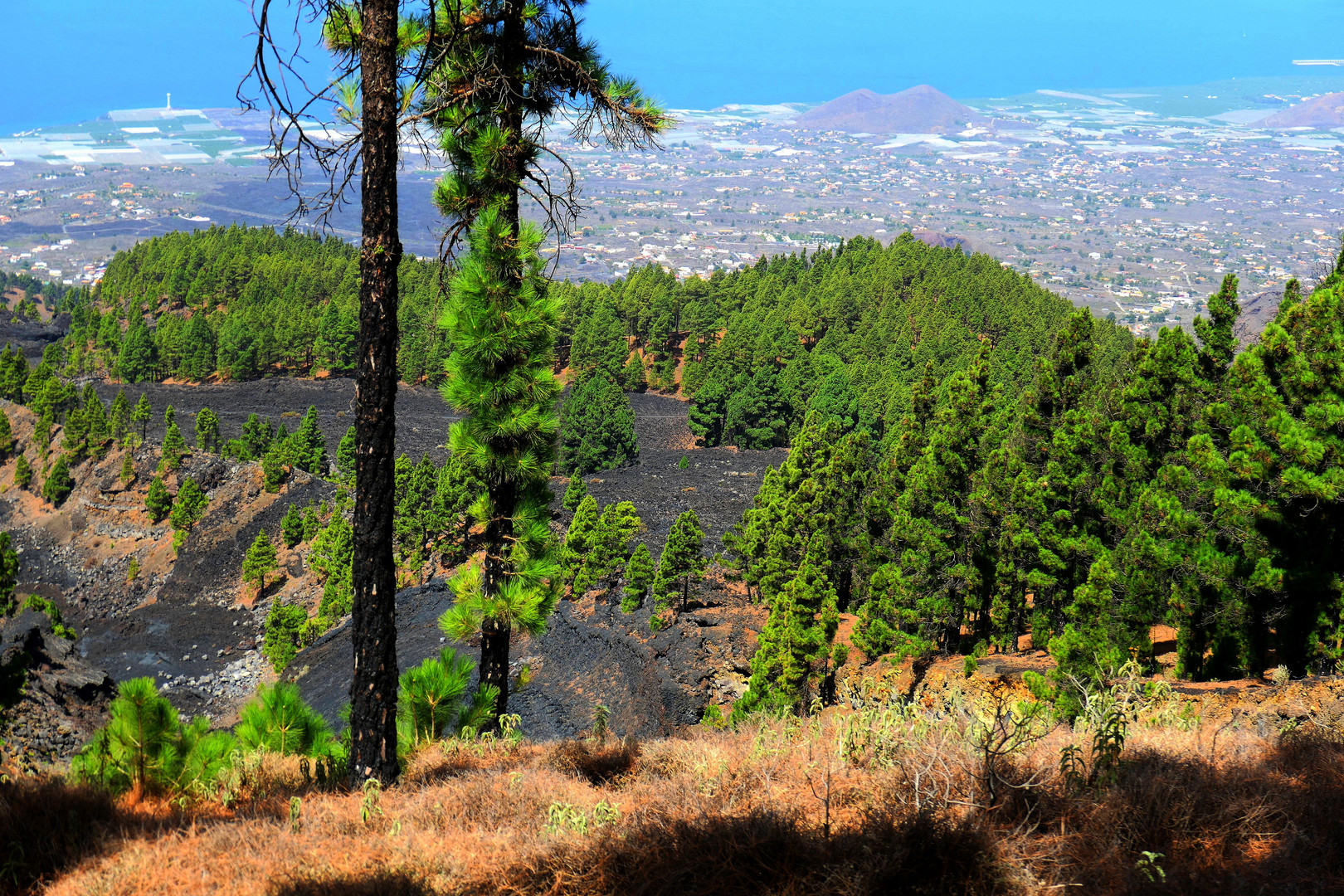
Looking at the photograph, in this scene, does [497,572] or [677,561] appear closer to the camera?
[497,572]

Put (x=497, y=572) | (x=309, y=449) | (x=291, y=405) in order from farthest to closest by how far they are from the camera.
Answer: (x=291, y=405) < (x=309, y=449) < (x=497, y=572)

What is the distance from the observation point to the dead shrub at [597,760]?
18.3 ft

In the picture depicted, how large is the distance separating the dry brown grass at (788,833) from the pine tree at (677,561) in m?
21.4

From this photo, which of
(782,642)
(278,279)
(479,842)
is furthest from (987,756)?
(278,279)

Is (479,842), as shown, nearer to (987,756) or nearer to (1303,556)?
(987,756)

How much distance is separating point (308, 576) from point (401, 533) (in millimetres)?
7613

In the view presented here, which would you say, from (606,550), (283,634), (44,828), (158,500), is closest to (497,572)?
(44,828)

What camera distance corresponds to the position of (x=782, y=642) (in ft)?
56.3

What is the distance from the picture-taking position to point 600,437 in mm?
51344

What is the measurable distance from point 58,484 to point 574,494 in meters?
40.7

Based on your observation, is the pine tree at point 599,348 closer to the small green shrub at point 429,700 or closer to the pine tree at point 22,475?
the pine tree at point 22,475

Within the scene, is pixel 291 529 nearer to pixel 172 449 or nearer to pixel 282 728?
pixel 172 449

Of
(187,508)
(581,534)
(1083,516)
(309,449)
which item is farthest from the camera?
(309,449)

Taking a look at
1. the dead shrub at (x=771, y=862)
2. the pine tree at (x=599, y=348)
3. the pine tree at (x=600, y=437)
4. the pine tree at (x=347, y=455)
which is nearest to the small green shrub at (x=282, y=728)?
the dead shrub at (x=771, y=862)
